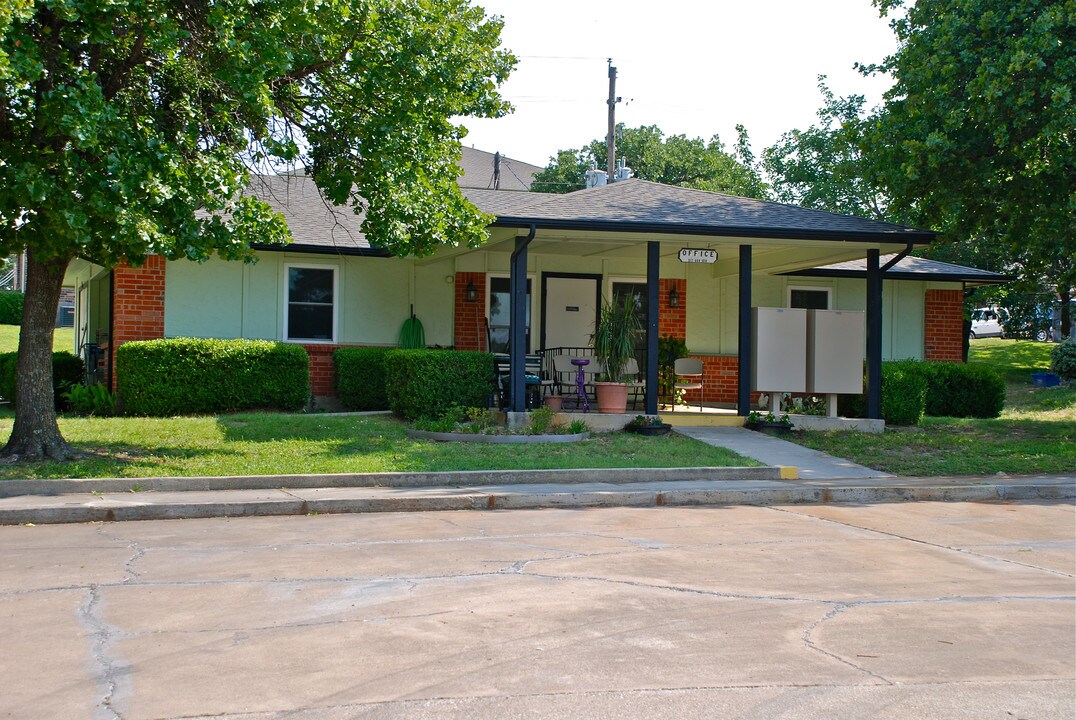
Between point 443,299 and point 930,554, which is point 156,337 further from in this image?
point 930,554

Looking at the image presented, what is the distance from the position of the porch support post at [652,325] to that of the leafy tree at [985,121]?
4.05 metres

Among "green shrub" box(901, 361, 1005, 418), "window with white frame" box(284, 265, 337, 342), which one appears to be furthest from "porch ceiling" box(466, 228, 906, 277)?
"window with white frame" box(284, 265, 337, 342)

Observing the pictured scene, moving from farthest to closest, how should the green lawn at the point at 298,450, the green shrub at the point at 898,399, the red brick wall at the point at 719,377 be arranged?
the red brick wall at the point at 719,377
the green shrub at the point at 898,399
the green lawn at the point at 298,450

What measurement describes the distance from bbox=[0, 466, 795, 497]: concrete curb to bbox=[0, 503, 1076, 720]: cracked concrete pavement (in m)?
1.40

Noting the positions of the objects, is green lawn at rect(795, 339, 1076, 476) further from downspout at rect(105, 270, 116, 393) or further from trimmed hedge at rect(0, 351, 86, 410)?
trimmed hedge at rect(0, 351, 86, 410)

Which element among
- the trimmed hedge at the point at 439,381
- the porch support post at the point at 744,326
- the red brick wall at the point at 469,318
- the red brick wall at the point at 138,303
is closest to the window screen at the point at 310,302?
the red brick wall at the point at 138,303

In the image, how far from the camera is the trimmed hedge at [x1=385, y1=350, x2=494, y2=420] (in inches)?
612

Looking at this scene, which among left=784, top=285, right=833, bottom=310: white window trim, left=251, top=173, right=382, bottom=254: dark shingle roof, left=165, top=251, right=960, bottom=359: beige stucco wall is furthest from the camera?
left=784, top=285, right=833, bottom=310: white window trim

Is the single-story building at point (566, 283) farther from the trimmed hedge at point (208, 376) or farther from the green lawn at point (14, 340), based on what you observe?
the green lawn at point (14, 340)

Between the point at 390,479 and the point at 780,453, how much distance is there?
5.81m

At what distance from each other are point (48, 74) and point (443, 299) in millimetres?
10469

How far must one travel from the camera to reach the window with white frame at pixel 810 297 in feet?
71.6

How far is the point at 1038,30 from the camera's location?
1428 cm

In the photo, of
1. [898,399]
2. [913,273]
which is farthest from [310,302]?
[913,273]
